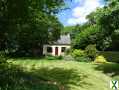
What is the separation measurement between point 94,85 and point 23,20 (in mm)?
6444

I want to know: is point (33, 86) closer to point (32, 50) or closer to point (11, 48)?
point (11, 48)

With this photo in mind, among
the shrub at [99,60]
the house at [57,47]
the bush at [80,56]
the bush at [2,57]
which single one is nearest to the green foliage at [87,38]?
the bush at [80,56]

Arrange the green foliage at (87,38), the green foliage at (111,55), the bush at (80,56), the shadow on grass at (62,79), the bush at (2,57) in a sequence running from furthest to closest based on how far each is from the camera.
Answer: the green foliage at (87,38) → the green foliage at (111,55) → the bush at (80,56) → the shadow on grass at (62,79) → the bush at (2,57)

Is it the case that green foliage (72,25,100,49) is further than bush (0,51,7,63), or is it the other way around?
green foliage (72,25,100,49)

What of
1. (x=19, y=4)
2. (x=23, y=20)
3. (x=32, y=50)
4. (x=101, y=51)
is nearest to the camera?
(x=19, y=4)

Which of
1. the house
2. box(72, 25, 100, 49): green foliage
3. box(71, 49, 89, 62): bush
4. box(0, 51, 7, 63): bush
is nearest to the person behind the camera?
box(0, 51, 7, 63): bush

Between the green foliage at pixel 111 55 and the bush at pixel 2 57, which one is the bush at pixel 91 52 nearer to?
the green foliage at pixel 111 55

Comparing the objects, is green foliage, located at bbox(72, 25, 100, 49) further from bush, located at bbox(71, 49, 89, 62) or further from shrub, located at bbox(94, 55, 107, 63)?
shrub, located at bbox(94, 55, 107, 63)

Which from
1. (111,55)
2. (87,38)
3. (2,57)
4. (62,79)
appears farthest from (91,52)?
(2,57)

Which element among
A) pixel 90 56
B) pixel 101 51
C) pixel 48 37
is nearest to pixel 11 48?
pixel 90 56

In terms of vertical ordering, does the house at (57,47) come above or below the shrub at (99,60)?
below

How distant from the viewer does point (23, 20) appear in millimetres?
19891

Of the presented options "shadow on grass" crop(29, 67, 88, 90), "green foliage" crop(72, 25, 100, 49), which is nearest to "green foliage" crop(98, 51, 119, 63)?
"green foliage" crop(72, 25, 100, 49)

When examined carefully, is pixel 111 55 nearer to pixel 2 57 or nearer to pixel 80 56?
pixel 80 56
